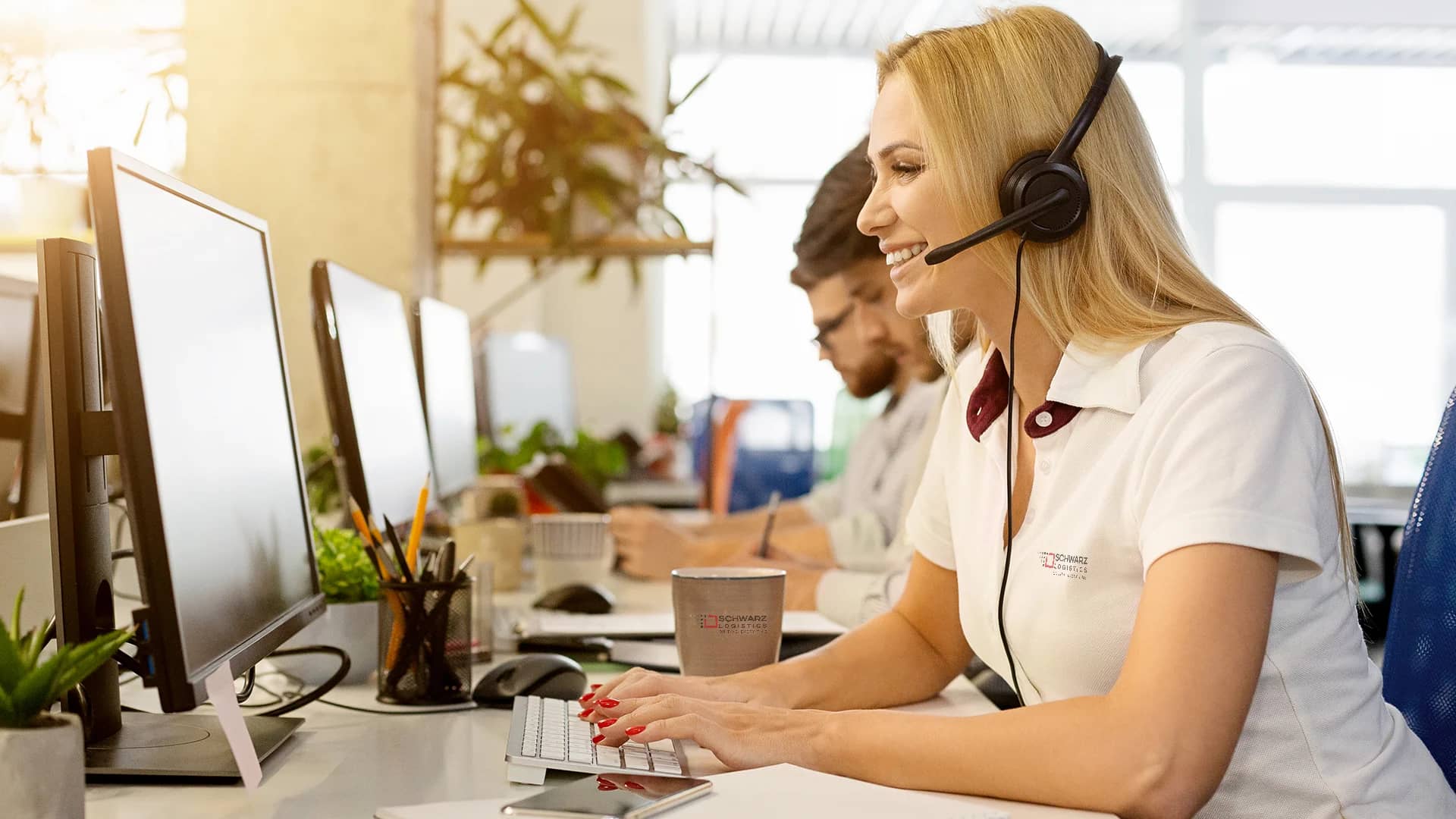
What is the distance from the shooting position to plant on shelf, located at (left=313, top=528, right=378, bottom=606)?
1.24 metres

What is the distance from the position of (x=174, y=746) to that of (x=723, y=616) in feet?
1.52

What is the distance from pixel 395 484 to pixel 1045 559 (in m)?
0.81

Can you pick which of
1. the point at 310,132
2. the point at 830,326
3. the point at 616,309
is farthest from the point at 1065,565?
the point at 616,309

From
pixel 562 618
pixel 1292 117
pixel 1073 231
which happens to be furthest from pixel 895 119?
pixel 1292 117

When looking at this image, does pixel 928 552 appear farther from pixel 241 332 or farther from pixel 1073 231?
pixel 241 332

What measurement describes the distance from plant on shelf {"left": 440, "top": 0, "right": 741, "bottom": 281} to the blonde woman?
1632 millimetres

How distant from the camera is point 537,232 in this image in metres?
2.76

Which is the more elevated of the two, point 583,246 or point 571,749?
point 583,246

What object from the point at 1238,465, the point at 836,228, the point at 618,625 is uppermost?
the point at 836,228

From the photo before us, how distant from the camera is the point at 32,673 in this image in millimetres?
610

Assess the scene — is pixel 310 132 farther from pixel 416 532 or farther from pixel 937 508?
pixel 937 508

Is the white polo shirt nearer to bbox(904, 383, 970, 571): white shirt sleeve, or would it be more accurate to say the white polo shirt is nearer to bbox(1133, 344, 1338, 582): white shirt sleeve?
bbox(1133, 344, 1338, 582): white shirt sleeve

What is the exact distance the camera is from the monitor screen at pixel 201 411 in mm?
667

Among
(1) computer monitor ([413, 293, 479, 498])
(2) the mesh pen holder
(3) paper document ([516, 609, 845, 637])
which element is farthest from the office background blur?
(2) the mesh pen holder
